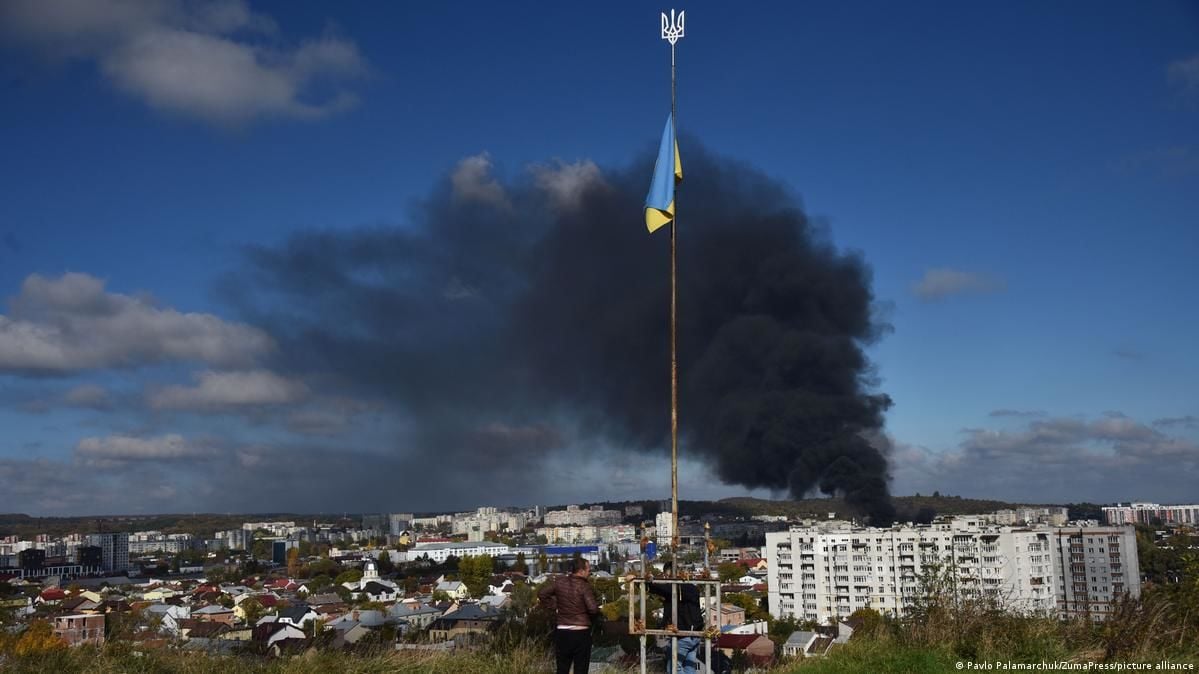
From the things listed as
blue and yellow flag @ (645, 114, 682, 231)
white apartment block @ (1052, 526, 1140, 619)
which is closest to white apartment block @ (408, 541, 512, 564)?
white apartment block @ (1052, 526, 1140, 619)

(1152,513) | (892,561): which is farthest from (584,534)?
(892,561)

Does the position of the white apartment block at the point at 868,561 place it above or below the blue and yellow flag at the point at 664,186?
below

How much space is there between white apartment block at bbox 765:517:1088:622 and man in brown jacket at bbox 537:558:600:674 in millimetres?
31801

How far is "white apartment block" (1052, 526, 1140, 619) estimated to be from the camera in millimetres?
38125

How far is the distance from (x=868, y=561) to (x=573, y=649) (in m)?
38.7

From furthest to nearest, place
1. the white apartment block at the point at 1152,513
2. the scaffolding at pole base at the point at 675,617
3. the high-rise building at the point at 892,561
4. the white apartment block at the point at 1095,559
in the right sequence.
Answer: the white apartment block at the point at 1152,513 → the white apartment block at the point at 1095,559 → the high-rise building at the point at 892,561 → the scaffolding at pole base at the point at 675,617

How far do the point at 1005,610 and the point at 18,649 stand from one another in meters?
7.79

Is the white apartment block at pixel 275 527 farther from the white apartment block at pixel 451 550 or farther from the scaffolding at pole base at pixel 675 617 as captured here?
the scaffolding at pole base at pixel 675 617

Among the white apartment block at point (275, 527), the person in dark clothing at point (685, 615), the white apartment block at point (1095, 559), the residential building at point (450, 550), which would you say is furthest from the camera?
the white apartment block at point (275, 527)

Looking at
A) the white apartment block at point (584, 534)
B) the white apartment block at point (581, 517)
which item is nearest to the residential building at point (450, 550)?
the white apartment block at point (584, 534)

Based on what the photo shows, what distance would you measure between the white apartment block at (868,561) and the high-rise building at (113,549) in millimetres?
78458

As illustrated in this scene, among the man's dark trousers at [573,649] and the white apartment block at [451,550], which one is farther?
the white apartment block at [451,550]

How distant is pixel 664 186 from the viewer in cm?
784

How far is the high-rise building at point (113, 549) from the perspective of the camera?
328ft
